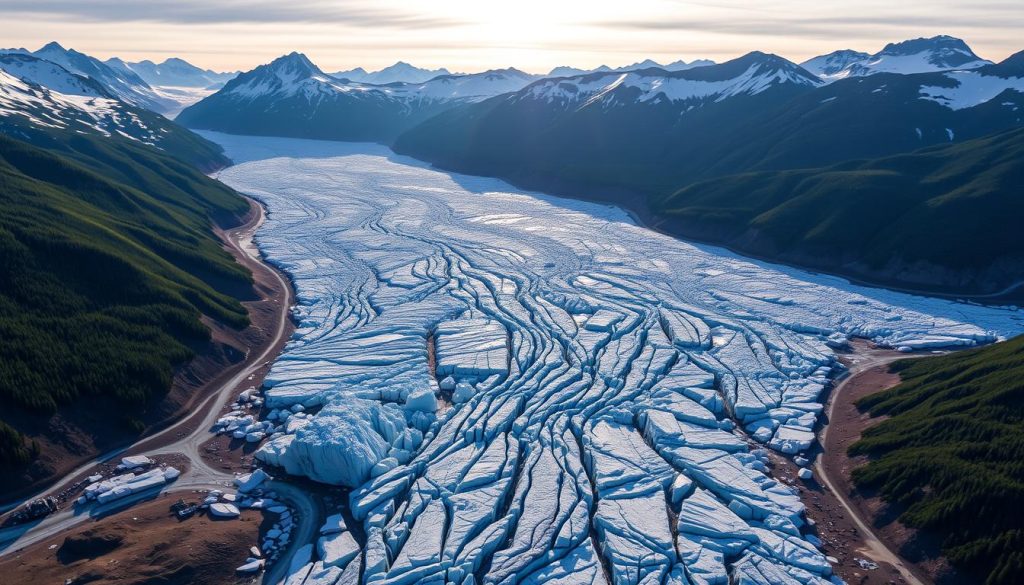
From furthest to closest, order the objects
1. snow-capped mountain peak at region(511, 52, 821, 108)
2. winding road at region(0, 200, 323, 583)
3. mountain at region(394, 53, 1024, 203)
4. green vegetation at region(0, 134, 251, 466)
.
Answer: snow-capped mountain peak at region(511, 52, 821, 108)
mountain at region(394, 53, 1024, 203)
green vegetation at region(0, 134, 251, 466)
winding road at region(0, 200, 323, 583)

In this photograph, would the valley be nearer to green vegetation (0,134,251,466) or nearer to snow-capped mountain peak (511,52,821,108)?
green vegetation (0,134,251,466)

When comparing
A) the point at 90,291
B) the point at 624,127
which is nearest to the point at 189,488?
the point at 90,291

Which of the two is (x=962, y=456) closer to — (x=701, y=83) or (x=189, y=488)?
(x=189, y=488)

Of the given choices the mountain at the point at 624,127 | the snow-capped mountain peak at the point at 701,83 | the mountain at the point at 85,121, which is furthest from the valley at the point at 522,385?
the snow-capped mountain peak at the point at 701,83

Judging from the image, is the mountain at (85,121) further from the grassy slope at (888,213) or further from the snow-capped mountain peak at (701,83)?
the grassy slope at (888,213)

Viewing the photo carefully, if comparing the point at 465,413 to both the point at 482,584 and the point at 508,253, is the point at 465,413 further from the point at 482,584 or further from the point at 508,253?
the point at 508,253

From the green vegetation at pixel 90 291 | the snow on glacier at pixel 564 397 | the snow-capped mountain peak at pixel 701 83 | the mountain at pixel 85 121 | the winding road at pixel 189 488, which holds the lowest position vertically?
the winding road at pixel 189 488

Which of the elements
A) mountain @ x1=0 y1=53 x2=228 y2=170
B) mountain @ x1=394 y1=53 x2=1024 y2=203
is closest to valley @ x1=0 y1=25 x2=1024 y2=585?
mountain @ x1=394 y1=53 x2=1024 y2=203
